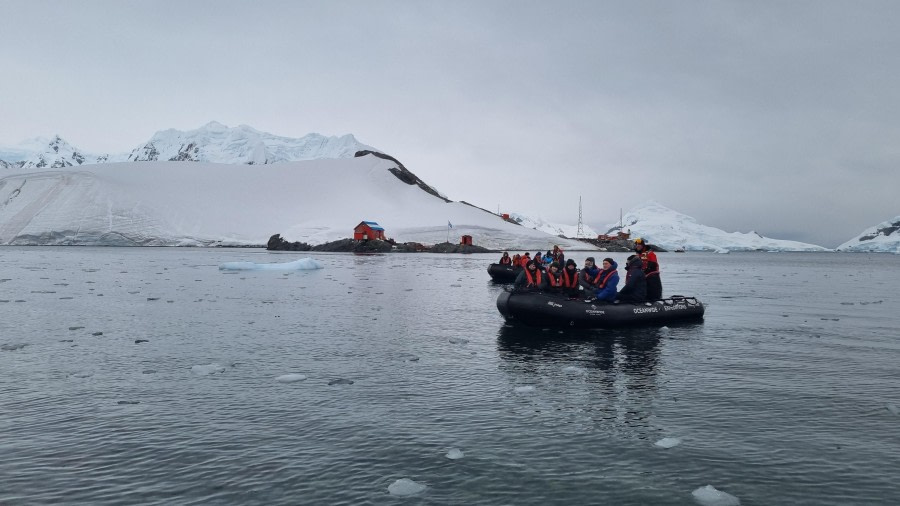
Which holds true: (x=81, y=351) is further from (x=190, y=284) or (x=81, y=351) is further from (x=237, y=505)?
(x=190, y=284)

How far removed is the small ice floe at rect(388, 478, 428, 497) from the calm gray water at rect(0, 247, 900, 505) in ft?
0.33

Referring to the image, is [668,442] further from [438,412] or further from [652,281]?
[652,281]

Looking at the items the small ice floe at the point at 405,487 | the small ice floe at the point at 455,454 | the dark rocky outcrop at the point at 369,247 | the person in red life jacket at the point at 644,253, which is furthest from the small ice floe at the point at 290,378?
the dark rocky outcrop at the point at 369,247

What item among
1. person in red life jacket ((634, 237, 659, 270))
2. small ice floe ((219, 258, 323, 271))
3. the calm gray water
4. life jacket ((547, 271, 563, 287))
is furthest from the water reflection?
small ice floe ((219, 258, 323, 271))

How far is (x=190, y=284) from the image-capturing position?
32.6m

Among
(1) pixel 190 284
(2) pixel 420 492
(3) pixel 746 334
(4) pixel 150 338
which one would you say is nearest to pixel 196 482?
(2) pixel 420 492

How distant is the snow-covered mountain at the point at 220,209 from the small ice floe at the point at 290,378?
10620cm

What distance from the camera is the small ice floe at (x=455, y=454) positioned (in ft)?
23.9

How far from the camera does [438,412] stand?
919 centimetres

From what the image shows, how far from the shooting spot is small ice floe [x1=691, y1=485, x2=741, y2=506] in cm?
621

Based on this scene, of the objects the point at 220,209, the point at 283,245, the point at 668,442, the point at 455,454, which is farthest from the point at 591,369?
the point at 220,209

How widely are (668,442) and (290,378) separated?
263 inches

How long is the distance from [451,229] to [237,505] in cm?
11882

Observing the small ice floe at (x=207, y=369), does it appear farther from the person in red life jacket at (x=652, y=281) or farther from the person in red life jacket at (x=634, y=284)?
the person in red life jacket at (x=652, y=281)
